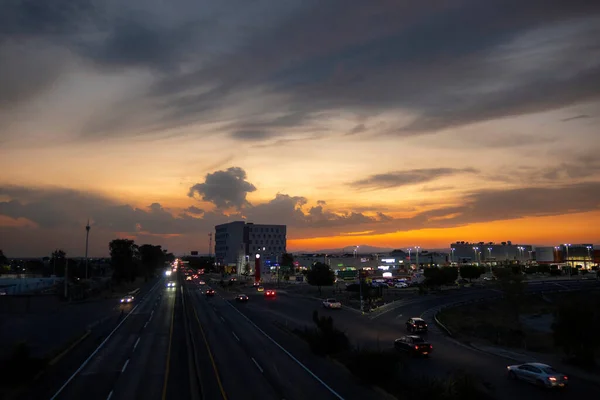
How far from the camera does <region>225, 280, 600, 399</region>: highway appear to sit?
959 inches

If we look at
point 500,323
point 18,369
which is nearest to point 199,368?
point 18,369

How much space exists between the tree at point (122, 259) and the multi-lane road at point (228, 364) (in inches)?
2719

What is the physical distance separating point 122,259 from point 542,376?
370 ft

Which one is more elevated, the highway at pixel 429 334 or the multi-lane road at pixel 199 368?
the multi-lane road at pixel 199 368

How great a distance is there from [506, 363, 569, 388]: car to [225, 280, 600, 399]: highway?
1.50 ft

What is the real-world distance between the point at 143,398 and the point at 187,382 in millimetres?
3228

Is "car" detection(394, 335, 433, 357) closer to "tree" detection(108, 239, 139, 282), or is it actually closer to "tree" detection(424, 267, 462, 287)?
"tree" detection(424, 267, 462, 287)

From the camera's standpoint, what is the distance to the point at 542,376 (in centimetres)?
2392

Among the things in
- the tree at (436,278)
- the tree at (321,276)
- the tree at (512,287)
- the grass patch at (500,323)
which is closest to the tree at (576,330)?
the grass patch at (500,323)

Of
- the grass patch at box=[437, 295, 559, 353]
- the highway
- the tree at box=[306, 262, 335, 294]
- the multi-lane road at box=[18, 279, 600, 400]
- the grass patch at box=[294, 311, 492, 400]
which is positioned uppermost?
the tree at box=[306, 262, 335, 294]

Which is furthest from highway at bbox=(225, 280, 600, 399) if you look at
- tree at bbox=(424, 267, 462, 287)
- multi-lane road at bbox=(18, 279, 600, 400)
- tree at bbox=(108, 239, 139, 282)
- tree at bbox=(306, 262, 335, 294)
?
tree at bbox=(108, 239, 139, 282)

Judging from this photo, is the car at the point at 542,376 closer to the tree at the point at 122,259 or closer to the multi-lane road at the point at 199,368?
the multi-lane road at the point at 199,368

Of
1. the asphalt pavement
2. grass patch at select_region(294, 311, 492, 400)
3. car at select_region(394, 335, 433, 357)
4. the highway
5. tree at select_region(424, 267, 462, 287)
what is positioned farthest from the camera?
tree at select_region(424, 267, 462, 287)

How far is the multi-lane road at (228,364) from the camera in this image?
2317 centimetres
